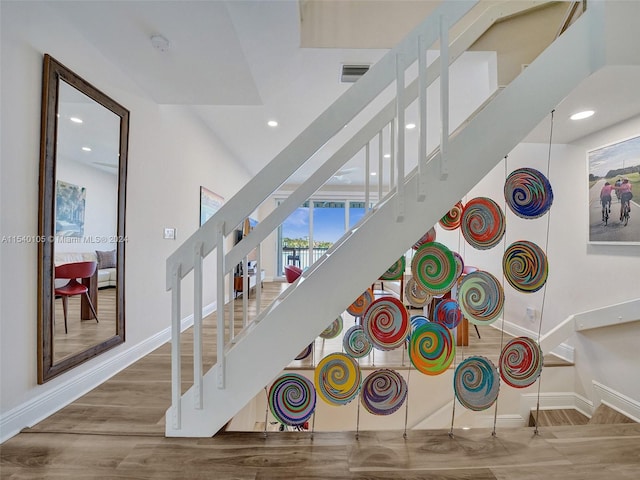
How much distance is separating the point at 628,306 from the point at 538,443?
1.43 metres

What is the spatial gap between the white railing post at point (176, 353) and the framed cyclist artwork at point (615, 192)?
3.00 metres

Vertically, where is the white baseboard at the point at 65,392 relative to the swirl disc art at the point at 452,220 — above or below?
below

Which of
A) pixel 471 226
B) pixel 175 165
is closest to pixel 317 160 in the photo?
pixel 175 165

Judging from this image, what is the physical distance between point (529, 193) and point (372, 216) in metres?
0.79

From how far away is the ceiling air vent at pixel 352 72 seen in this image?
2193 millimetres

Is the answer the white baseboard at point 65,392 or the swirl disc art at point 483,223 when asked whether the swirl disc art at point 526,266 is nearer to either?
the swirl disc art at point 483,223

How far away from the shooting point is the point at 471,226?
4.74 ft

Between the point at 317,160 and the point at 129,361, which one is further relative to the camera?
the point at 317,160

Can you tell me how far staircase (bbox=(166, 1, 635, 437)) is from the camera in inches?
51.2

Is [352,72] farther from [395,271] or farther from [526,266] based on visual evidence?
[526,266]

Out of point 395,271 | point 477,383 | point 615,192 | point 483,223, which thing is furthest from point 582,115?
point 477,383

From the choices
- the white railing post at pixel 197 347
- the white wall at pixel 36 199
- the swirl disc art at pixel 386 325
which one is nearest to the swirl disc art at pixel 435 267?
the swirl disc art at pixel 386 325

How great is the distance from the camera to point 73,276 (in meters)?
1.79

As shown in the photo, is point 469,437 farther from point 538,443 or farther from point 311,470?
point 311,470
